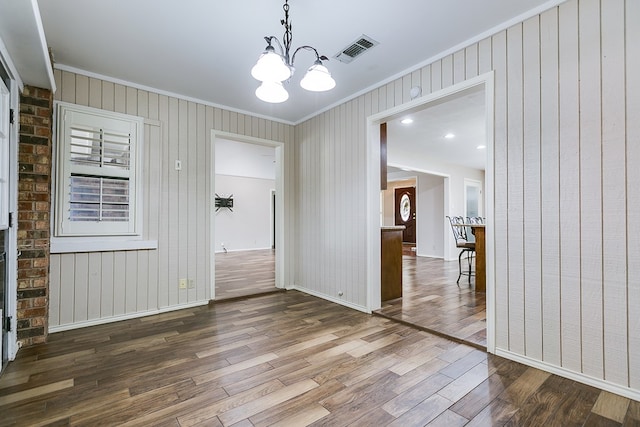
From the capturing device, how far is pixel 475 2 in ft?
6.87

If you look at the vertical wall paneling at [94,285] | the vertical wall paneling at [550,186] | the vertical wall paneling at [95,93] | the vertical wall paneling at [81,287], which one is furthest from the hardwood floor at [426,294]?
the vertical wall paneling at [95,93]

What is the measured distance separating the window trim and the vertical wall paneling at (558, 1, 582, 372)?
3741mm

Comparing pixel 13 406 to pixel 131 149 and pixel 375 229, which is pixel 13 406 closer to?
pixel 131 149

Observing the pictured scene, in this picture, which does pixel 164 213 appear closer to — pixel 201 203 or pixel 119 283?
pixel 201 203

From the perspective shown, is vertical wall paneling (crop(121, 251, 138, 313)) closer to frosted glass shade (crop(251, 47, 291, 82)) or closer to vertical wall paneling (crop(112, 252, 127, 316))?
vertical wall paneling (crop(112, 252, 127, 316))

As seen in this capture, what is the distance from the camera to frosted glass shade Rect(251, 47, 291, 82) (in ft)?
5.58

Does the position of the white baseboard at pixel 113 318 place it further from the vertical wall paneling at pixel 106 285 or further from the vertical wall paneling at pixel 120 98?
the vertical wall paneling at pixel 120 98

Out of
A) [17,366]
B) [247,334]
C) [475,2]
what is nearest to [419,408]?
[247,334]

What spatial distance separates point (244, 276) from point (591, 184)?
4813mm

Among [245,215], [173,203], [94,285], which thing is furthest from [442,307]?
[245,215]

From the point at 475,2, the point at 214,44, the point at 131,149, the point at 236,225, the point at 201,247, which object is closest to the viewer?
the point at 475,2

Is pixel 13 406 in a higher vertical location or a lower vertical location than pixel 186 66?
lower

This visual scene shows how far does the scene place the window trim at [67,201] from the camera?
2887 millimetres

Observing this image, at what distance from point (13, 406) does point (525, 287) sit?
330 centimetres
